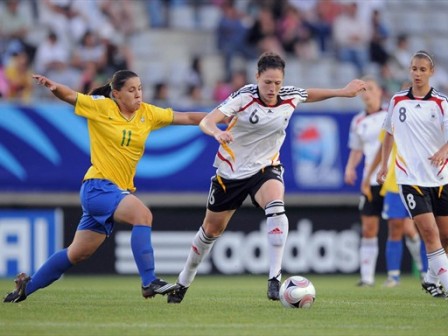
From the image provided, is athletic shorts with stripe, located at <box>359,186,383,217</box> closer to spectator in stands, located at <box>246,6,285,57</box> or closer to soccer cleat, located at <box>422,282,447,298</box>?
soccer cleat, located at <box>422,282,447,298</box>

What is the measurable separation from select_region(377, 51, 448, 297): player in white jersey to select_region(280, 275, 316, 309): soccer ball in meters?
1.47

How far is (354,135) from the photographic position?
16109 millimetres

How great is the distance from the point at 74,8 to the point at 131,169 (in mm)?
11504

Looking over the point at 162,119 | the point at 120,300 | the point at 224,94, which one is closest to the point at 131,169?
the point at 162,119

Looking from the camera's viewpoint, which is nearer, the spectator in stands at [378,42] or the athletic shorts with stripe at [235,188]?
the athletic shorts with stripe at [235,188]

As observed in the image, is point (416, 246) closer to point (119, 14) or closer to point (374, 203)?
point (374, 203)

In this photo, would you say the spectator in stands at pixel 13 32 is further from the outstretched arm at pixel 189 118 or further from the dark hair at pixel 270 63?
the dark hair at pixel 270 63

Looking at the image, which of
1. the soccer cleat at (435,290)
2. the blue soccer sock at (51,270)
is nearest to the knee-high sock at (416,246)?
the soccer cleat at (435,290)

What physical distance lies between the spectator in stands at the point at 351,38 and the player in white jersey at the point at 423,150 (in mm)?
11634

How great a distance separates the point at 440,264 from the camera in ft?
36.6

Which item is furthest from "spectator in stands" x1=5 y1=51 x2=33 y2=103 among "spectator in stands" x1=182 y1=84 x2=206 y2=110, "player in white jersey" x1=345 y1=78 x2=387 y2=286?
"player in white jersey" x1=345 y1=78 x2=387 y2=286

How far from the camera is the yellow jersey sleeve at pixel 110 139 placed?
10594 millimetres

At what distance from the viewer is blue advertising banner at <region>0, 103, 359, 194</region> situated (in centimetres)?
1881

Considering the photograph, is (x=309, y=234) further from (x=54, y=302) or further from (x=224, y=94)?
(x=54, y=302)
